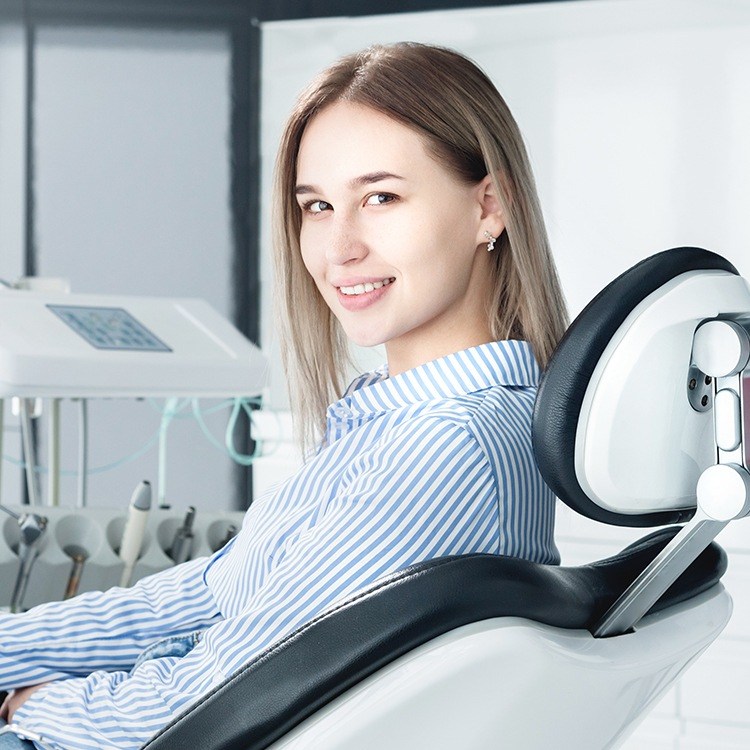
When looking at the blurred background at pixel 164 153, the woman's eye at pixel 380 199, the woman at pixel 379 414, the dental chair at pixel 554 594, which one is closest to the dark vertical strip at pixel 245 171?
the blurred background at pixel 164 153

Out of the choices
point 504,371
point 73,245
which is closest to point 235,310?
point 73,245

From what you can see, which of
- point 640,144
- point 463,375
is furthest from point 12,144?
point 463,375

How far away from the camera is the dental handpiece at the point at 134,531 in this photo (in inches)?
70.1

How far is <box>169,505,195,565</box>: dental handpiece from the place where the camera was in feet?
6.17

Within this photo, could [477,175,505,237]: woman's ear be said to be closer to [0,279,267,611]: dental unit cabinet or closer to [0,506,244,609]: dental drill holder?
[0,279,267,611]: dental unit cabinet

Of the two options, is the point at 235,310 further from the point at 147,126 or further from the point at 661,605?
the point at 661,605

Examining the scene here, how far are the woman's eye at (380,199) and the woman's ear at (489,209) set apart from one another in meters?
0.10

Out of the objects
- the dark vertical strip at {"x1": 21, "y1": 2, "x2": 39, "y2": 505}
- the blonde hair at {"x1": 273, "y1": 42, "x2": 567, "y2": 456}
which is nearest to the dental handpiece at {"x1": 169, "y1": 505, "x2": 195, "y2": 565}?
the blonde hair at {"x1": 273, "y1": 42, "x2": 567, "y2": 456}

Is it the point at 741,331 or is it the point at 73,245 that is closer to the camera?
the point at 741,331

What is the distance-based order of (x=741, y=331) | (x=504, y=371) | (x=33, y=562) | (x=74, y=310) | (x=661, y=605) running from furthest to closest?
(x=74, y=310) < (x=33, y=562) < (x=504, y=371) < (x=661, y=605) < (x=741, y=331)

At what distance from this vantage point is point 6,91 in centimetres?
345

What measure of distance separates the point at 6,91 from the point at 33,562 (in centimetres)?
216

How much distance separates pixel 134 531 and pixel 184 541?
11 cm

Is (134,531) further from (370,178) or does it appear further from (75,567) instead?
(370,178)
